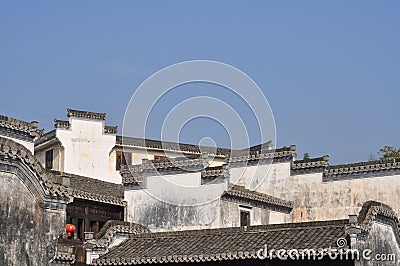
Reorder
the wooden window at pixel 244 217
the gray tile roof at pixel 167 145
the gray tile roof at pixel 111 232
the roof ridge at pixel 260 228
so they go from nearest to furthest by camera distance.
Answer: the roof ridge at pixel 260 228, the gray tile roof at pixel 111 232, the wooden window at pixel 244 217, the gray tile roof at pixel 167 145

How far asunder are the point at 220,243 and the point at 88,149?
1885cm

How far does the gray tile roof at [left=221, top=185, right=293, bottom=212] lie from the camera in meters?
29.3

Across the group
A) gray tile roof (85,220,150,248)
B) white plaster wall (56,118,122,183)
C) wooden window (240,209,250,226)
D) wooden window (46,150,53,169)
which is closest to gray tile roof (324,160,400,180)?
wooden window (240,209,250,226)

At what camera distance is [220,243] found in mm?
21828

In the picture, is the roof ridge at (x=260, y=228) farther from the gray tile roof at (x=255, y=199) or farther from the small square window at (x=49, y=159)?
the small square window at (x=49, y=159)

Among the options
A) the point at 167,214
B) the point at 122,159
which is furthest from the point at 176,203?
the point at 122,159

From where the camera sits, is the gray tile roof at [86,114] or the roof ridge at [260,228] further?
the gray tile roof at [86,114]

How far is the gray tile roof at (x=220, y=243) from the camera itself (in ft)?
66.2

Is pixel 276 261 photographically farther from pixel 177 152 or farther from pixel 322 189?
pixel 177 152

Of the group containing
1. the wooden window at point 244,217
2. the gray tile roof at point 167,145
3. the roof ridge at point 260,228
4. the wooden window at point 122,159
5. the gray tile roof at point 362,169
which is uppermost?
the gray tile roof at point 167,145

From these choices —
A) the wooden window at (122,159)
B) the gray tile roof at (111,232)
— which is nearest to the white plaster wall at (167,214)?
the gray tile roof at (111,232)

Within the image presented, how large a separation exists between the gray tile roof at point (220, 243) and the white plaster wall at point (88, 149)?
1548 cm

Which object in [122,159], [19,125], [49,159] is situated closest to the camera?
[19,125]

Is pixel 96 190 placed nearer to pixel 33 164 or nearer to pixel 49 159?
pixel 49 159
